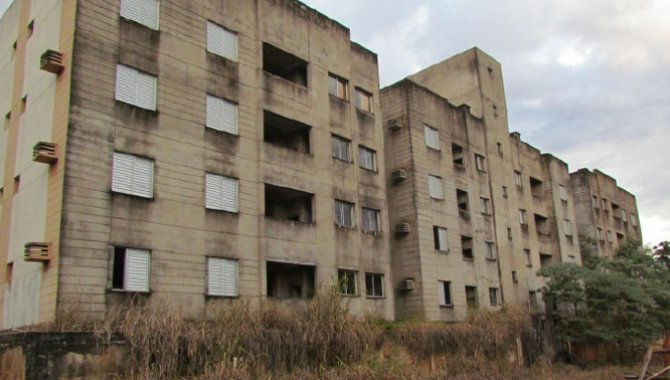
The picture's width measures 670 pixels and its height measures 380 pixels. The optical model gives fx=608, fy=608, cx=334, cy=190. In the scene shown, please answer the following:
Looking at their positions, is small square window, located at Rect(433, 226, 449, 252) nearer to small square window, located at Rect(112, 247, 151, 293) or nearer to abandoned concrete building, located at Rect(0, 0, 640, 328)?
abandoned concrete building, located at Rect(0, 0, 640, 328)

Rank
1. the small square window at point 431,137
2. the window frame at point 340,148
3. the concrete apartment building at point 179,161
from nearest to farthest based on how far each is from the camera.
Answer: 1. the concrete apartment building at point 179,161
2. the window frame at point 340,148
3. the small square window at point 431,137

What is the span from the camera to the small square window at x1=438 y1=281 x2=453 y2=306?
31.5 metres

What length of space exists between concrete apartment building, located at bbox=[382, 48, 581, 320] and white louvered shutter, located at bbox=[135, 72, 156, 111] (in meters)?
15.0

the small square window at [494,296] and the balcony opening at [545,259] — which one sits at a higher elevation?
the balcony opening at [545,259]

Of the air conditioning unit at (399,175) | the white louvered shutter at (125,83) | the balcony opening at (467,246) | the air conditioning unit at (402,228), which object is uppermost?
the white louvered shutter at (125,83)

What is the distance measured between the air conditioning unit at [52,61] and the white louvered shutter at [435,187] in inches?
783

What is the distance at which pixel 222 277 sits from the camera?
21.6m

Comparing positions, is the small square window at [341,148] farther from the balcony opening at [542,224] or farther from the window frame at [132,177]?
the balcony opening at [542,224]

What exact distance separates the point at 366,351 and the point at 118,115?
12.0 meters

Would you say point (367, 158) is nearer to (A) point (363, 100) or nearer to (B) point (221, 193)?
(A) point (363, 100)

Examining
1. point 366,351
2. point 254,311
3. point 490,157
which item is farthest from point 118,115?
point 490,157

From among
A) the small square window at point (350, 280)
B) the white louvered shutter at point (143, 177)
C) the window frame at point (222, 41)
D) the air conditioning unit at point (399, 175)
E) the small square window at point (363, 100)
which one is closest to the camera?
the white louvered shutter at point (143, 177)

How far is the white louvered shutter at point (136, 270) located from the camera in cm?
1897

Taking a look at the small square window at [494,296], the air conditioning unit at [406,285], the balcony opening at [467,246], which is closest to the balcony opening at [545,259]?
the small square window at [494,296]
